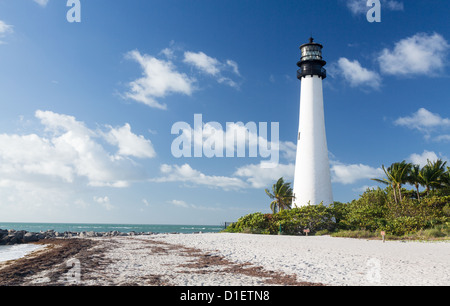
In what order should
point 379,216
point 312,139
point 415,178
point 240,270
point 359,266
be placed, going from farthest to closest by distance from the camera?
point 415,178 < point 312,139 < point 379,216 < point 359,266 < point 240,270

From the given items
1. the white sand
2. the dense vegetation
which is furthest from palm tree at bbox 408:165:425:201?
the white sand

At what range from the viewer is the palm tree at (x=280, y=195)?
40969 mm

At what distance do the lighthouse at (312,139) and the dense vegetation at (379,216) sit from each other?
215 centimetres

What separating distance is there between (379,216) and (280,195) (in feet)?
53.0

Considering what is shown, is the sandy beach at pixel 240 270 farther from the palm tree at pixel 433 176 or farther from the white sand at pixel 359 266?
the palm tree at pixel 433 176

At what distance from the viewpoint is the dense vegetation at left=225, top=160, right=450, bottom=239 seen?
23.0 m

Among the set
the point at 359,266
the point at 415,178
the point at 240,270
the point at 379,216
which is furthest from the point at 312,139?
the point at 240,270

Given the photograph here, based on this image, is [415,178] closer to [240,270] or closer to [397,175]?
[397,175]

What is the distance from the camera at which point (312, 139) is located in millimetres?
31016

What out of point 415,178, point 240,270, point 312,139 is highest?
point 312,139

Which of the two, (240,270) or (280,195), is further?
(280,195)

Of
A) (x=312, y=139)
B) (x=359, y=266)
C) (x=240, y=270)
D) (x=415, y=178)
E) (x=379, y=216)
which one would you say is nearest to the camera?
(x=240, y=270)

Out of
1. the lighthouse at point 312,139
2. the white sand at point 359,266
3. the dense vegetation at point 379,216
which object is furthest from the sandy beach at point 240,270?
the lighthouse at point 312,139
